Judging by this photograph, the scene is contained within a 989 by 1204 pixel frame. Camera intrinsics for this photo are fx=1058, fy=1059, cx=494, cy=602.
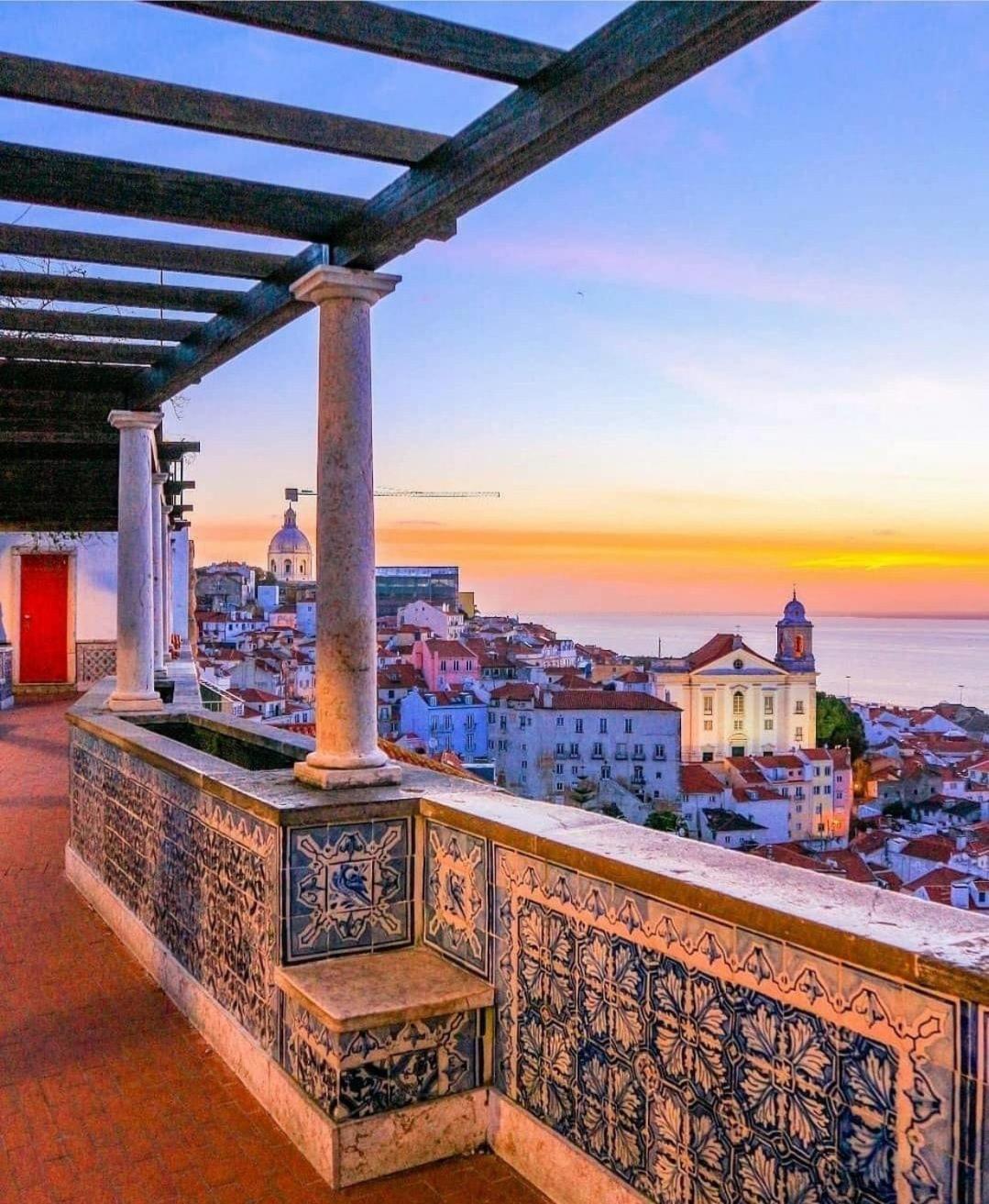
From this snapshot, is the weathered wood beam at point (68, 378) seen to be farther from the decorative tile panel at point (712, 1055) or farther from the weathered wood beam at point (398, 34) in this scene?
the decorative tile panel at point (712, 1055)

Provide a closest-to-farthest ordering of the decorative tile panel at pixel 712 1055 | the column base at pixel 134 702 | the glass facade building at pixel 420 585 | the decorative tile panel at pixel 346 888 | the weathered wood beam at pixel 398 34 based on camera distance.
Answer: the decorative tile panel at pixel 712 1055 < the weathered wood beam at pixel 398 34 < the decorative tile panel at pixel 346 888 < the column base at pixel 134 702 < the glass facade building at pixel 420 585

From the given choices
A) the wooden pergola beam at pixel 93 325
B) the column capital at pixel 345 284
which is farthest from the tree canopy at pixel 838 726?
the column capital at pixel 345 284

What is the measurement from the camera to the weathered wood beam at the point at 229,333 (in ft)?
14.8

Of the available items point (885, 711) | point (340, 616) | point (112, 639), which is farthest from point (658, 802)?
point (340, 616)

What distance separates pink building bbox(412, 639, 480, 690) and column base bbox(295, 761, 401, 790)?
44259 mm

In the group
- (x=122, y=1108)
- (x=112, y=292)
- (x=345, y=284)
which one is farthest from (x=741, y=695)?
(x=122, y=1108)

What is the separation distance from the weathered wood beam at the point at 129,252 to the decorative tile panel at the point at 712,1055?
9.17 feet

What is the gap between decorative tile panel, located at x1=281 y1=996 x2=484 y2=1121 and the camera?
296 centimetres

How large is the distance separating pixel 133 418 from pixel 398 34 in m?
4.93

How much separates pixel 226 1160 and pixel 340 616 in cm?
177

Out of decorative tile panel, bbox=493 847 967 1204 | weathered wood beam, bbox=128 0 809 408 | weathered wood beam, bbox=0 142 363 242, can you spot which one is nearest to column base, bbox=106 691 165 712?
weathered wood beam, bbox=128 0 809 408

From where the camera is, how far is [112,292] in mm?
4820

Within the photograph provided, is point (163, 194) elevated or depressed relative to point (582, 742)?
elevated

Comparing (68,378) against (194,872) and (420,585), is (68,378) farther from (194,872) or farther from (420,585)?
(420,585)
